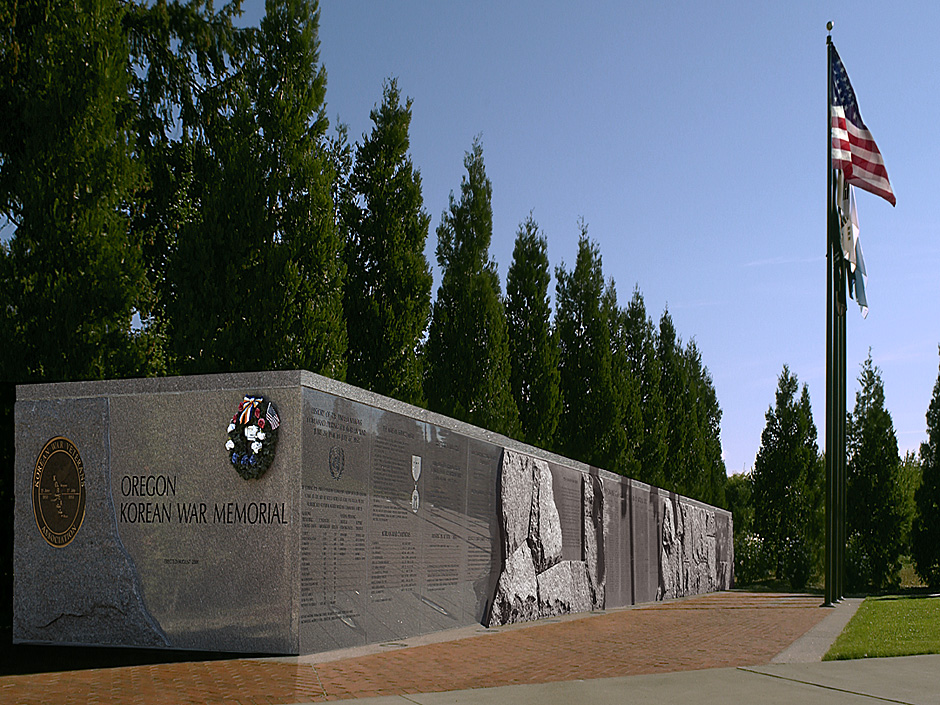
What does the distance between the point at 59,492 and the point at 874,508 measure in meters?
37.8

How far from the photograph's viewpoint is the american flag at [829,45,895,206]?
2092 cm

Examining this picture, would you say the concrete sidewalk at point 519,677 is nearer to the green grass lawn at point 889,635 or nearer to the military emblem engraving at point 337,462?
the green grass lawn at point 889,635

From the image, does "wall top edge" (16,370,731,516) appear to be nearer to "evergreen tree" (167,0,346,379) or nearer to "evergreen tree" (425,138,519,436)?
"evergreen tree" (167,0,346,379)

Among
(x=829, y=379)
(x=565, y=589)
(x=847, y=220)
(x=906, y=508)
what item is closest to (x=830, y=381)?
(x=829, y=379)

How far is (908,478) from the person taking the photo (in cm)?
4228

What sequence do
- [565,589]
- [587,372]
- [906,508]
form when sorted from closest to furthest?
1. [565,589]
2. [587,372]
3. [906,508]

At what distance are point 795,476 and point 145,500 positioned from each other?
40580mm

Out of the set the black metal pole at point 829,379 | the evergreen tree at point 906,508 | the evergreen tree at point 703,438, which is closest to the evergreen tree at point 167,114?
the black metal pole at point 829,379

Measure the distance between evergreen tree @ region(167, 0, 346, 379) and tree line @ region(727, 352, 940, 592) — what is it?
1159 inches

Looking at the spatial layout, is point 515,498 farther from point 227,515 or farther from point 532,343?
point 532,343

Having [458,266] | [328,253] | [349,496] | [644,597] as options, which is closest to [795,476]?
[644,597]

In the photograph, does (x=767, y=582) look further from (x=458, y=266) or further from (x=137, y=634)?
(x=137, y=634)

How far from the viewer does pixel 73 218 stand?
1483 cm

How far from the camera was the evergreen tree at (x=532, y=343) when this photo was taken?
94.0 feet
